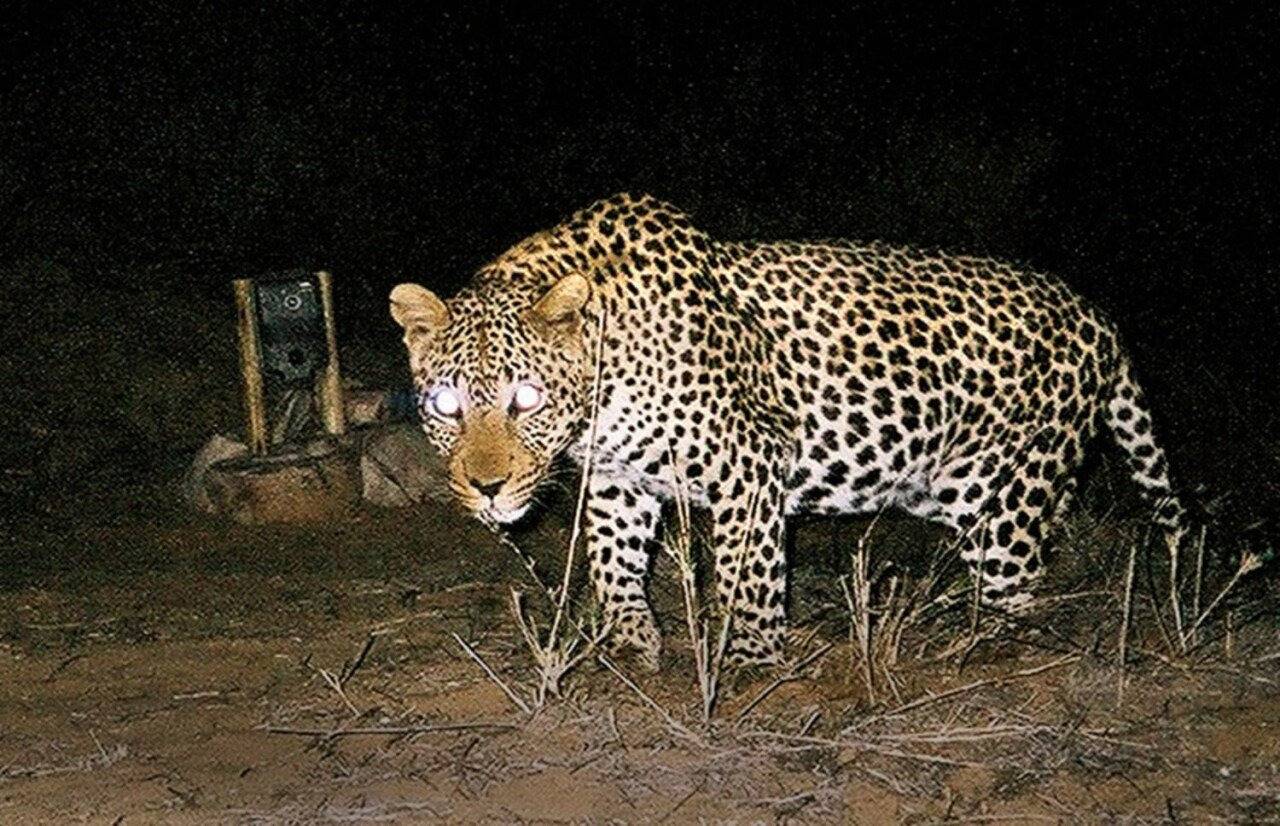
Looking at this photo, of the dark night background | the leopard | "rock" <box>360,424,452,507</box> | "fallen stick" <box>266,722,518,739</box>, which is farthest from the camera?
the dark night background

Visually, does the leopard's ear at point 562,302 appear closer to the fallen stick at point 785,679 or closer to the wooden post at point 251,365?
the fallen stick at point 785,679

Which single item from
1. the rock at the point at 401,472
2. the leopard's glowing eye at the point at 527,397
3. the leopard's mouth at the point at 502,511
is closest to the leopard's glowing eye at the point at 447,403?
the leopard's glowing eye at the point at 527,397

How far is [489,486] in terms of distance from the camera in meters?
5.39

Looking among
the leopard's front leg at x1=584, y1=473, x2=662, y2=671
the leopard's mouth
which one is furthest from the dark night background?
the leopard's mouth

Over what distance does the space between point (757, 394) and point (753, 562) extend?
59cm

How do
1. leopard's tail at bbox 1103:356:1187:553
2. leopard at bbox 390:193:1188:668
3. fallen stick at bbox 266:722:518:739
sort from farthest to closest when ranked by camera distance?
leopard's tail at bbox 1103:356:1187:553
leopard at bbox 390:193:1188:668
fallen stick at bbox 266:722:518:739

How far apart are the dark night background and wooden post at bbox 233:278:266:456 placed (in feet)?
10.2

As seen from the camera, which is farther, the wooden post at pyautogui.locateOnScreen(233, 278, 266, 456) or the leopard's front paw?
the wooden post at pyautogui.locateOnScreen(233, 278, 266, 456)

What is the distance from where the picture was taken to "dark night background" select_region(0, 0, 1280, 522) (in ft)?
45.6

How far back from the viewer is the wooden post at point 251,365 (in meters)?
9.03

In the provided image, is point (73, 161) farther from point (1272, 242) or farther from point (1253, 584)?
point (1253, 584)

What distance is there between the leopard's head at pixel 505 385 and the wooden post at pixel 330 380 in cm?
371

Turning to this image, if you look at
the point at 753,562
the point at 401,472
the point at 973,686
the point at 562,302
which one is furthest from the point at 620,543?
the point at 401,472

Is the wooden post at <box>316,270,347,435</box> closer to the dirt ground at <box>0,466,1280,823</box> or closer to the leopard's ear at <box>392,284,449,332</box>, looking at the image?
the dirt ground at <box>0,466,1280,823</box>
